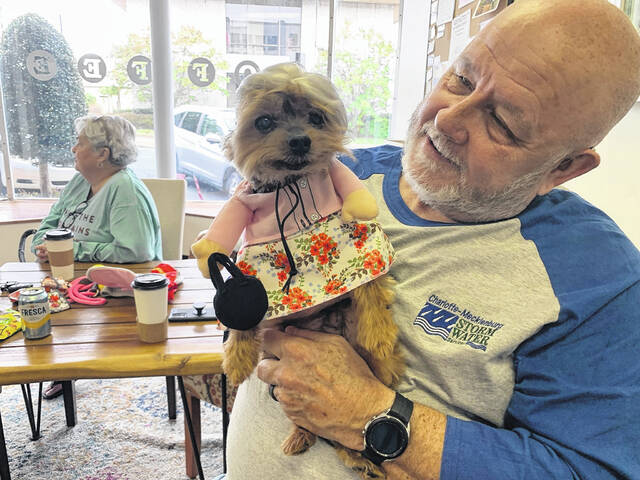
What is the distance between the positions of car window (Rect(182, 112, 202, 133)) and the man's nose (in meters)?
3.58

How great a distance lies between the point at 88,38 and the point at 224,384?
11.8ft

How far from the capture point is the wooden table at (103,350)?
4.11ft

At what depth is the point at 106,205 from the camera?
7.55ft

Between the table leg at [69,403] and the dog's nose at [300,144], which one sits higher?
the dog's nose at [300,144]

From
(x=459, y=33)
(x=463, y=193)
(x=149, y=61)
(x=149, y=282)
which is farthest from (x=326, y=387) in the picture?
(x=149, y=61)

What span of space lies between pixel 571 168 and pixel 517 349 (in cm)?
43

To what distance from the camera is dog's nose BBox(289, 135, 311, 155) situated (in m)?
0.82

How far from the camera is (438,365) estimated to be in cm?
89

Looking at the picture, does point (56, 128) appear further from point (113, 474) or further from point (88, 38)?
point (113, 474)

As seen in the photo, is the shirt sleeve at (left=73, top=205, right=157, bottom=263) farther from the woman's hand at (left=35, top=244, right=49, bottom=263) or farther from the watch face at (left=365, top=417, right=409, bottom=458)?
the watch face at (left=365, top=417, right=409, bottom=458)

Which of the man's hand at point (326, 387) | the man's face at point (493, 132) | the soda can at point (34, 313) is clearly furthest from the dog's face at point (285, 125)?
the soda can at point (34, 313)

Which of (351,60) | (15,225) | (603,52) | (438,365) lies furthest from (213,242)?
(351,60)

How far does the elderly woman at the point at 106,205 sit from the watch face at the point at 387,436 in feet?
5.53

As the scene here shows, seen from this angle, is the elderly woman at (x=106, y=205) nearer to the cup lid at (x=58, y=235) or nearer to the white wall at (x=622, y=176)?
the cup lid at (x=58, y=235)
